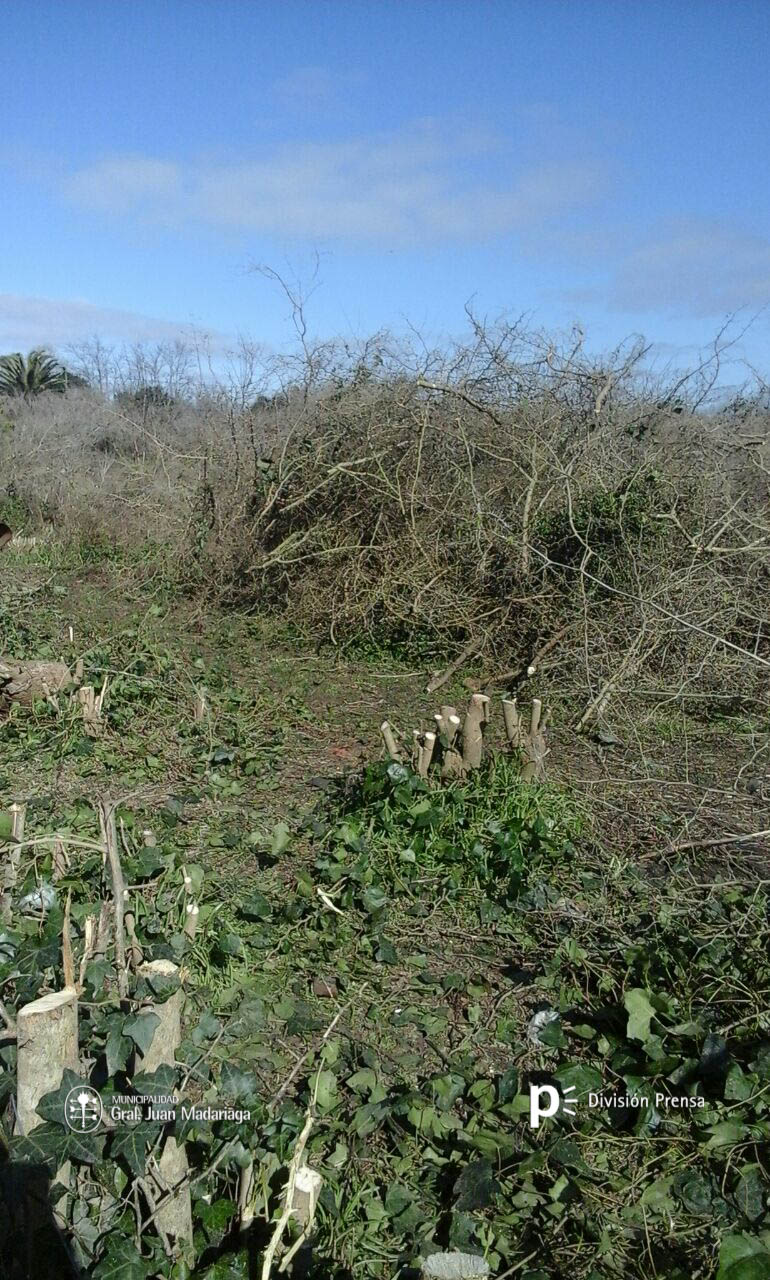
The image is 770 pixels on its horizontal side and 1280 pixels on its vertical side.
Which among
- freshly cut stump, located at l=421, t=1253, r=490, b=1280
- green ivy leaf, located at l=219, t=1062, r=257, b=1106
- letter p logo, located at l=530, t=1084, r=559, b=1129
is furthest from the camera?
letter p logo, located at l=530, t=1084, r=559, b=1129

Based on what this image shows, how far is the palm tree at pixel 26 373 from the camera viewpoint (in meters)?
28.0

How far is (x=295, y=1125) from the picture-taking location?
2.66 meters

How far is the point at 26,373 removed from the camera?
28203 millimetres

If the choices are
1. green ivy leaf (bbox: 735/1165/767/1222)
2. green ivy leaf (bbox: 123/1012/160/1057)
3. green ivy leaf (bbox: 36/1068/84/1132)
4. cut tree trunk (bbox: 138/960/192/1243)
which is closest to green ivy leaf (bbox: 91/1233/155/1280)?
cut tree trunk (bbox: 138/960/192/1243)

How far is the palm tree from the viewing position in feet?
92.0

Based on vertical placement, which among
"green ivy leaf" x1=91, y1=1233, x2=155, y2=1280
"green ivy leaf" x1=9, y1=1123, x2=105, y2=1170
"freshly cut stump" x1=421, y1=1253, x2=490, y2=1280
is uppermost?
"freshly cut stump" x1=421, y1=1253, x2=490, y2=1280

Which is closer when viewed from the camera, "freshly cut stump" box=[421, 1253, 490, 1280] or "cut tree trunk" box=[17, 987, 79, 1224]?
"freshly cut stump" box=[421, 1253, 490, 1280]

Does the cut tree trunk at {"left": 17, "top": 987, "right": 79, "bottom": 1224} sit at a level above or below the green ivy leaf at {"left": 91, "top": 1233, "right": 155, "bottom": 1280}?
above

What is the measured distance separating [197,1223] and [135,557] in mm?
10300

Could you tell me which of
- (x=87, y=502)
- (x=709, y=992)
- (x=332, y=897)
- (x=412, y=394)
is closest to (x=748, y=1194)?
(x=709, y=992)

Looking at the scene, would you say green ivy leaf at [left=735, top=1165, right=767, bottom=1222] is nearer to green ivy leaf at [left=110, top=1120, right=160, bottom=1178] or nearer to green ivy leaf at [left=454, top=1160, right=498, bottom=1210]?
green ivy leaf at [left=454, top=1160, right=498, bottom=1210]

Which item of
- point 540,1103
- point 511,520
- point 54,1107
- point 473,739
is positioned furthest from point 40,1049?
point 511,520

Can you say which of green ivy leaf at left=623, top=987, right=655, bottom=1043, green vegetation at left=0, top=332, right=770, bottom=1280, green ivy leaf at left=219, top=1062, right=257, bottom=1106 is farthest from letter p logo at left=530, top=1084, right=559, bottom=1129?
green ivy leaf at left=219, top=1062, right=257, bottom=1106

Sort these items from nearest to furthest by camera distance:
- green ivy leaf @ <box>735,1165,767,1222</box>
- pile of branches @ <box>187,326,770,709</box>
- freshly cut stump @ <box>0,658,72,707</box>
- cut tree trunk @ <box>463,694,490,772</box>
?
green ivy leaf @ <box>735,1165,767,1222</box>, cut tree trunk @ <box>463,694,490,772</box>, freshly cut stump @ <box>0,658,72,707</box>, pile of branches @ <box>187,326,770,709</box>
